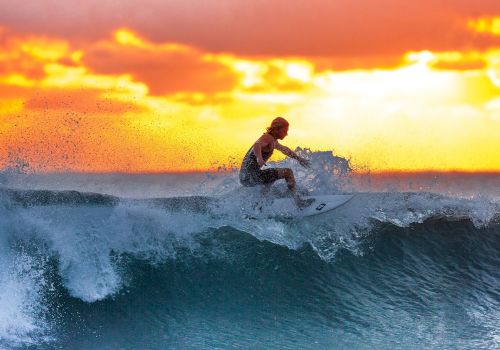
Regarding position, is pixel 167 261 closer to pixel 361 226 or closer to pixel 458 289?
pixel 361 226

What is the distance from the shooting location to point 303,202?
9156 mm

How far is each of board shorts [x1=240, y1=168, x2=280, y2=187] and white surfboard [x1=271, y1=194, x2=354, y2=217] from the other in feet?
1.43

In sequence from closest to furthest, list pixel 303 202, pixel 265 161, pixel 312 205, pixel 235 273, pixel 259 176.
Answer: pixel 235 273 → pixel 265 161 → pixel 259 176 → pixel 303 202 → pixel 312 205

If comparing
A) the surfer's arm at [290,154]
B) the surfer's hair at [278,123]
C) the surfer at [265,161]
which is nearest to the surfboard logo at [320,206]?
the surfer at [265,161]

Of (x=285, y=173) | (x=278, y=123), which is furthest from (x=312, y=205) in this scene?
(x=278, y=123)

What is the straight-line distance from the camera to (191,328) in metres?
6.87

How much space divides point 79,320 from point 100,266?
2.75 feet

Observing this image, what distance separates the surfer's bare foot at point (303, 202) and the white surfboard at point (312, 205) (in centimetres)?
4

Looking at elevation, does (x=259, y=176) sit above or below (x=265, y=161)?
below

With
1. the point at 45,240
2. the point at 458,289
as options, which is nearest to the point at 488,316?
the point at 458,289

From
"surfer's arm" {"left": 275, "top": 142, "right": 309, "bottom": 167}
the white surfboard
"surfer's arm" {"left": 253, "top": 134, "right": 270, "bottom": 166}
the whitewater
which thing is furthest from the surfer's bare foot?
"surfer's arm" {"left": 253, "top": 134, "right": 270, "bottom": 166}

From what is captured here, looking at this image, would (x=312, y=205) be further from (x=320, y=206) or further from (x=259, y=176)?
(x=259, y=176)

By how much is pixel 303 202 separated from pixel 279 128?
51.5 inches

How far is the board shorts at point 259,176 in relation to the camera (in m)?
8.74
